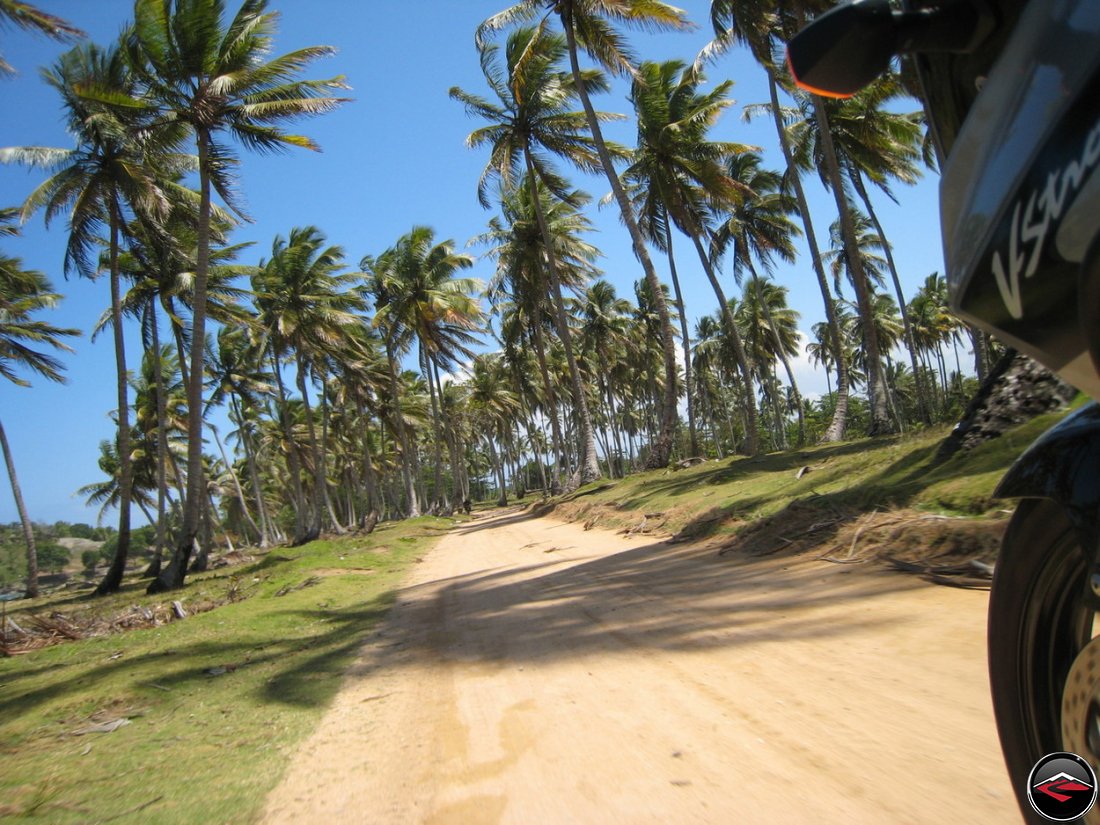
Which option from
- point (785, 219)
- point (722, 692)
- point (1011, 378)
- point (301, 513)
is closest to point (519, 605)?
point (722, 692)

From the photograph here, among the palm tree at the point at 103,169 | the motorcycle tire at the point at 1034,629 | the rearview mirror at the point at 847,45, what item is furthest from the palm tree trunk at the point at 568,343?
the motorcycle tire at the point at 1034,629

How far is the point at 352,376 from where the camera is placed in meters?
34.3

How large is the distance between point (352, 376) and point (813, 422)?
2056 inches

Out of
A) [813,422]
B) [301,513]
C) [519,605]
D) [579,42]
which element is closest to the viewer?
[519,605]

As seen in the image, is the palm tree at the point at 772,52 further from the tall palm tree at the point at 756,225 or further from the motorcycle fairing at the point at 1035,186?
the motorcycle fairing at the point at 1035,186

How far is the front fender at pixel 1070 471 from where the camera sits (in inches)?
52.3

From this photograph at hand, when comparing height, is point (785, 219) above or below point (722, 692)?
above

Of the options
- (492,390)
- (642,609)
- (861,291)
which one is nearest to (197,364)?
(642,609)

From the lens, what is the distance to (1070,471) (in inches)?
Result: 55.1

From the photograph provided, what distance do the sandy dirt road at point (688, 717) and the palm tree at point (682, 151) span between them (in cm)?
1474

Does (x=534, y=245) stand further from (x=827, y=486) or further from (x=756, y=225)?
(x=827, y=486)

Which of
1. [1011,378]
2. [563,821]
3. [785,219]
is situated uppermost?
[785,219]

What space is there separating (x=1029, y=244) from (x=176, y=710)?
5.69 meters

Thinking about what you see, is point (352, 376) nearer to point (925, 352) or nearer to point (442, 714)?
point (442, 714)
